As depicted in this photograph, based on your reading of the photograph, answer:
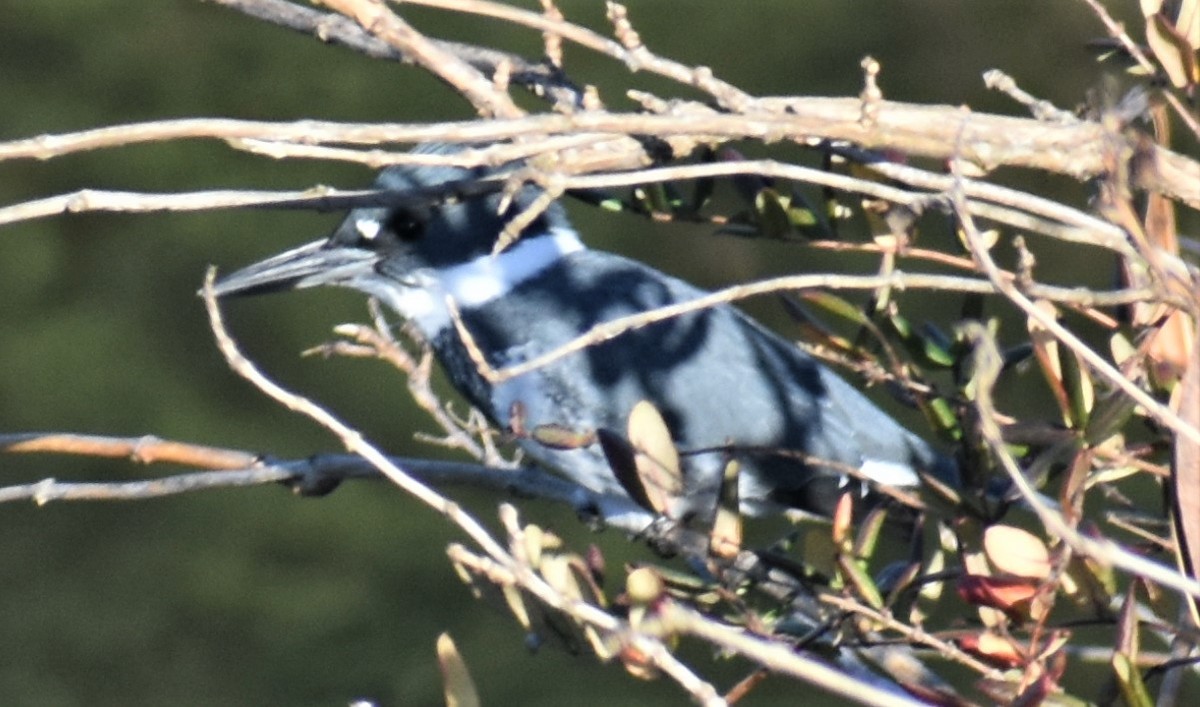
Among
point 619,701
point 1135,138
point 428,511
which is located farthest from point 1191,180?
point 428,511

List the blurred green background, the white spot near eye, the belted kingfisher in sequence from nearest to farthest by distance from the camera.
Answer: the belted kingfisher, the white spot near eye, the blurred green background

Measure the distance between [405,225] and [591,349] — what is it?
40 cm

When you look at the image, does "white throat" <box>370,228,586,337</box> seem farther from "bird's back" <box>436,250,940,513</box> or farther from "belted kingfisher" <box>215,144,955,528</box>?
"bird's back" <box>436,250,940,513</box>

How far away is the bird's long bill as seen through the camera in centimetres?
225

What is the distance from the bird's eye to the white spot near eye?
0.06ft

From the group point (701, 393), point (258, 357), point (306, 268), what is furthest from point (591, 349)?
point (258, 357)

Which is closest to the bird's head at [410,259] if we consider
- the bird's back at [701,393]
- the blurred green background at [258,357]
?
the bird's back at [701,393]

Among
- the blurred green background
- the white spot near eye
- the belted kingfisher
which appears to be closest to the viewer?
the belted kingfisher

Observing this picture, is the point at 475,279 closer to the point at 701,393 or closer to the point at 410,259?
the point at 410,259

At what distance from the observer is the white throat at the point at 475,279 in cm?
227

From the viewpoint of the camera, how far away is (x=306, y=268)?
226cm

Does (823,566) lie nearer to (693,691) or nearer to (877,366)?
(877,366)

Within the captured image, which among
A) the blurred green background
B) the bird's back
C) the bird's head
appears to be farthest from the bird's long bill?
the blurred green background

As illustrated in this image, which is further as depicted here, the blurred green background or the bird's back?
the blurred green background
